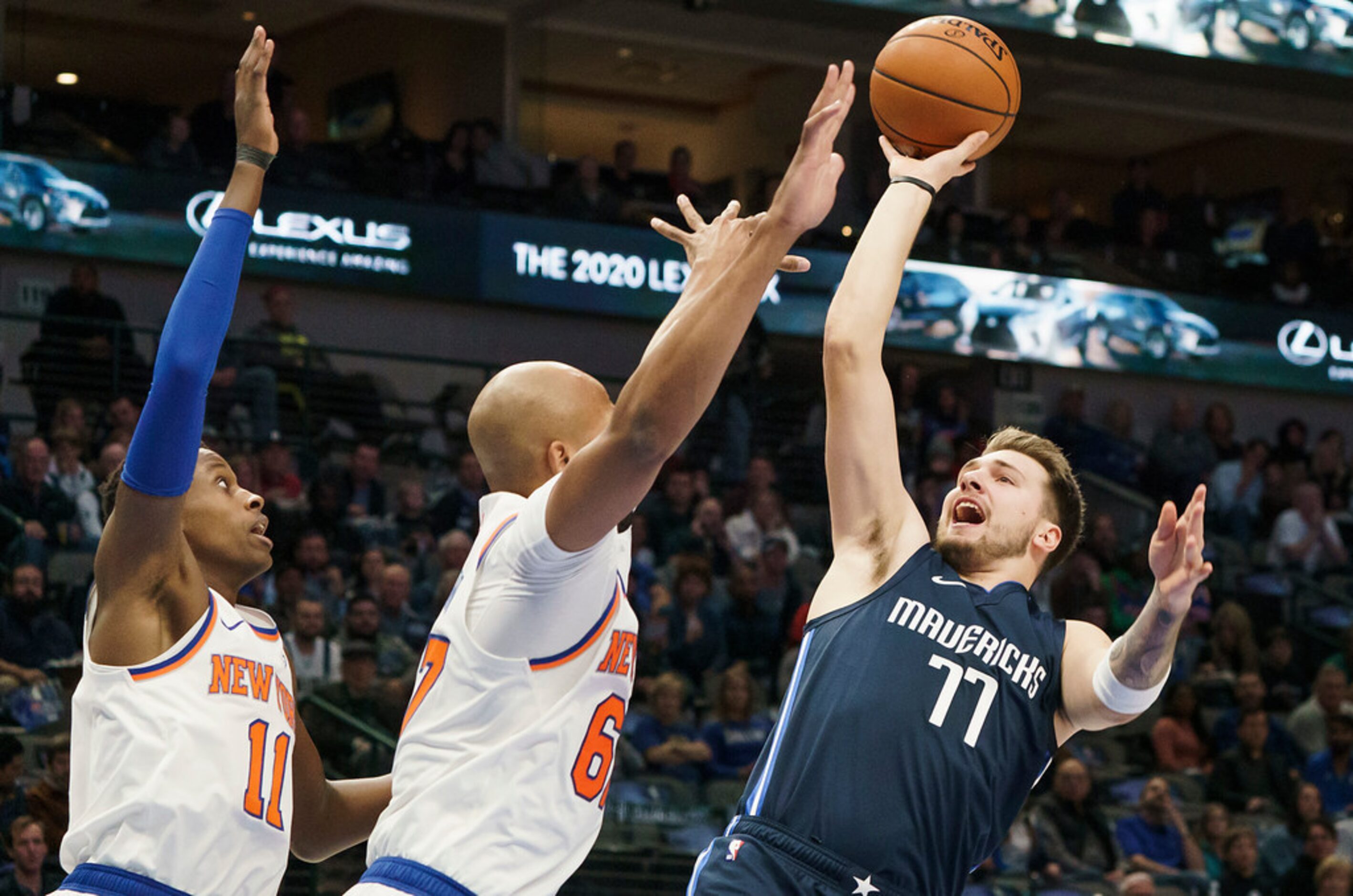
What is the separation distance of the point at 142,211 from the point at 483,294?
334 cm

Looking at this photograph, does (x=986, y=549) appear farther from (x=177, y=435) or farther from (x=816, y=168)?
(x=177, y=435)

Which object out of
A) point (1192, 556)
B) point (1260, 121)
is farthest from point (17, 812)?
point (1260, 121)

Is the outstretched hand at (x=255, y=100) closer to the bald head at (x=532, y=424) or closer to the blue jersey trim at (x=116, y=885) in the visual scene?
the bald head at (x=532, y=424)

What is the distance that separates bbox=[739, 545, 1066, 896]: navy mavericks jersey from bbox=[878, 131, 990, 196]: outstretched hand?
2.81 feet

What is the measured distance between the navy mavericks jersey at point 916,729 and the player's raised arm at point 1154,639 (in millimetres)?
99

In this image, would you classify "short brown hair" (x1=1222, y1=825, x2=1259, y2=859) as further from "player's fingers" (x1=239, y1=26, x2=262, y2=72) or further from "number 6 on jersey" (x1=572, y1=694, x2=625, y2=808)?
"player's fingers" (x1=239, y1=26, x2=262, y2=72)

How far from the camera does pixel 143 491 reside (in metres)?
3.48

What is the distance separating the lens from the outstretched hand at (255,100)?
3674 millimetres

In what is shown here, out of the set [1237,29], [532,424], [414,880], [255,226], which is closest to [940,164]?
[532,424]

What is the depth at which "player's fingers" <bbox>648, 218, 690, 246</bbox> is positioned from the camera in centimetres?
349

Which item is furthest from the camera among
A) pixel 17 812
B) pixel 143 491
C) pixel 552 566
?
pixel 17 812

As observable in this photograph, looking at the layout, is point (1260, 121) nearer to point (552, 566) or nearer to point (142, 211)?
→ point (142, 211)

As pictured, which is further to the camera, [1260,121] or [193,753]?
[1260,121]

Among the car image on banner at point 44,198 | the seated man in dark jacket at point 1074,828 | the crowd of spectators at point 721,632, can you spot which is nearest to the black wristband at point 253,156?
the crowd of spectators at point 721,632
